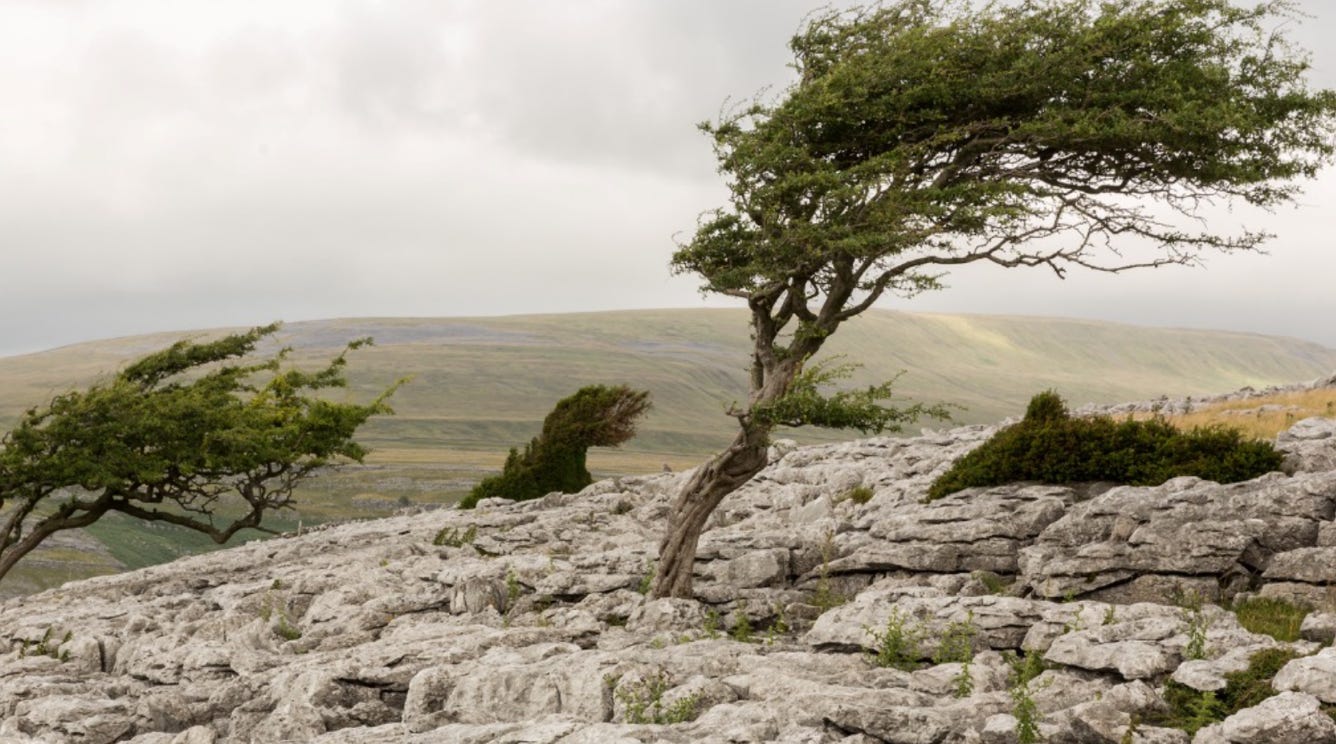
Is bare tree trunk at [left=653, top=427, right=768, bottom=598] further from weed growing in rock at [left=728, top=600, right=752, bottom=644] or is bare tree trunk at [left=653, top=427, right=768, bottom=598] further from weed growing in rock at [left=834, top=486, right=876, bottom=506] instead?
weed growing in rock at [left=834, top=486, right=876, bottom=506]

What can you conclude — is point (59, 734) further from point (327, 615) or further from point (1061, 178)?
point (1061, 178)

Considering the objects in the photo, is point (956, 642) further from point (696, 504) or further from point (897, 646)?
point (696, 504)

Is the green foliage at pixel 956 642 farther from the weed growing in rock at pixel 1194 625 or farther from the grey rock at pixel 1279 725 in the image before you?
the grey rock at pixel 1279 725

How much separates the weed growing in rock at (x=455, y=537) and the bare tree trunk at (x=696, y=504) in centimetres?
1051

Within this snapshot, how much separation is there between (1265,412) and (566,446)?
25.2 metres

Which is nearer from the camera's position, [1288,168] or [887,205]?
[887,205]

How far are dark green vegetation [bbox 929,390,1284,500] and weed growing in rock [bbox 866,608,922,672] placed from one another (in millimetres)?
9739

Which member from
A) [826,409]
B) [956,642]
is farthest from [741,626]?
[956,642]

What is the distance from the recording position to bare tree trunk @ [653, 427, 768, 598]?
22.9 m

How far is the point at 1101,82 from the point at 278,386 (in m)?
32.4

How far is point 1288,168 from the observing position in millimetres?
25547

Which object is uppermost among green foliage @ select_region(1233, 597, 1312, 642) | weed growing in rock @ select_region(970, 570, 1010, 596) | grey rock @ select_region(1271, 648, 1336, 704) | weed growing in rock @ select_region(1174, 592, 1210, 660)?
grey rock @ select_region(1271, 648, 1336, 704)

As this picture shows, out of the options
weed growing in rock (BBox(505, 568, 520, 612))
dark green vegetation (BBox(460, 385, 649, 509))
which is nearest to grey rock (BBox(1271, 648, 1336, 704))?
weed growing in rock (BBox(505, 568, 520, 612))

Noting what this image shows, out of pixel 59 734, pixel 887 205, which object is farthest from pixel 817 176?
pixel 59 734
